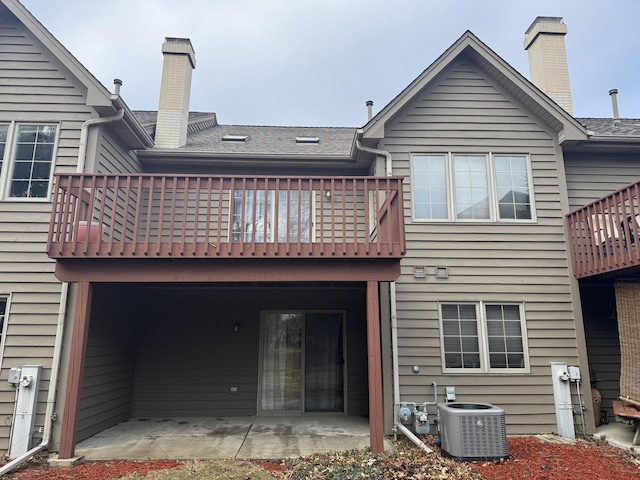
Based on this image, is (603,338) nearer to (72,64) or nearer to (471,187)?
(471,187)

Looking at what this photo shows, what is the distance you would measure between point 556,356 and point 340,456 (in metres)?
4.10

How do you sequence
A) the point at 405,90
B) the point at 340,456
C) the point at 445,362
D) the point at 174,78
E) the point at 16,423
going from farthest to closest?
A: the point at 174,78 < the point at 405,90 < the point at 445,362 < the point at 16,423 < the point at 340,456

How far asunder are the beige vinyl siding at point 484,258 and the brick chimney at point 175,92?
4815 mm

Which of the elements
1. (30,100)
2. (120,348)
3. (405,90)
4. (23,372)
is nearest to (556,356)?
(405,90)

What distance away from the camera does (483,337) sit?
6863 mm

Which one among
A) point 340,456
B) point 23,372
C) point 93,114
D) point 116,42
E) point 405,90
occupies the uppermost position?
point 116,42

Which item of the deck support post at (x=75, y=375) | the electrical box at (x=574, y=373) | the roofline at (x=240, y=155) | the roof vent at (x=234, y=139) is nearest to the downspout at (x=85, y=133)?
the roofline at (x=240, y=155)

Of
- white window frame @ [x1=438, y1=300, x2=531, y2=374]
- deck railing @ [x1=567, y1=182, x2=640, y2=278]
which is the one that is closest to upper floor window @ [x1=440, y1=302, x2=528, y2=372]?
white window frame @ [x1=438, y1=300, x2=531, y2=374]

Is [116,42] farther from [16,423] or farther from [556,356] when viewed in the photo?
[556,356]

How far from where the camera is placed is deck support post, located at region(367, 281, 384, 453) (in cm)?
532

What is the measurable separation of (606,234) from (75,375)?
767 cm

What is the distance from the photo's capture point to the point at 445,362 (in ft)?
22.2

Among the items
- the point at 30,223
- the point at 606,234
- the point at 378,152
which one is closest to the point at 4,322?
the point at 30,223

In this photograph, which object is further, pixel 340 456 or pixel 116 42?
pixel 116 42
